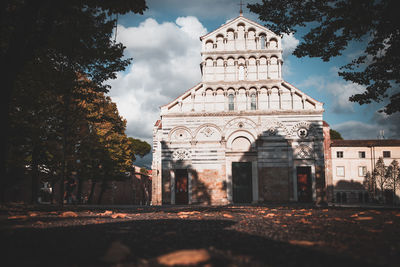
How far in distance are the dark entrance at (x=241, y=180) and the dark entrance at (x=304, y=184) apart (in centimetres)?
439

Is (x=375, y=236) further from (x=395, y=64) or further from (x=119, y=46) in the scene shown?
(x=119, y=46)

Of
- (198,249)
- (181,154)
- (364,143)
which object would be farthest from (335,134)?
(198,249)

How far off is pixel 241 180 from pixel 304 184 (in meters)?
5.74

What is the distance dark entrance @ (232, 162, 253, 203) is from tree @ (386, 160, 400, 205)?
87.3 ft

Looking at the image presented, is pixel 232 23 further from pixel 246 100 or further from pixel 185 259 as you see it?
pixel 185 259

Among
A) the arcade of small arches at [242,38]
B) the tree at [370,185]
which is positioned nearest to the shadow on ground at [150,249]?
the arcade of small arches at [242,38]

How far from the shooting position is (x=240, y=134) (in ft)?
92.1

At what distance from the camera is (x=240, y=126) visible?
28125mm

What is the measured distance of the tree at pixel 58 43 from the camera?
6395mm

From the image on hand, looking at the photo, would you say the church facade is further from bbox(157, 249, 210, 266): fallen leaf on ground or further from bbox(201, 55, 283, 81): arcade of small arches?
bbox(157, 249, 210, 266): fallen leaf on ground

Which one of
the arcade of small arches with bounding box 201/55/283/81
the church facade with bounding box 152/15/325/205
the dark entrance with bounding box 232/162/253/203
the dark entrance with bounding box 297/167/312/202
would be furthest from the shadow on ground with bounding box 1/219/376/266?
the arcade of small arches with bounding box 201/55/283/81

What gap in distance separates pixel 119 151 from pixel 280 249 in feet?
93.6

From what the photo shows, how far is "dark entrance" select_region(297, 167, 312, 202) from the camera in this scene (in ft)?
89.0

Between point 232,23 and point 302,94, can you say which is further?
point 232,23
